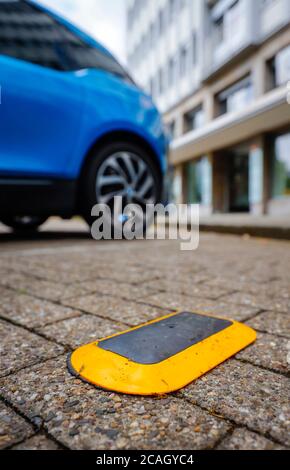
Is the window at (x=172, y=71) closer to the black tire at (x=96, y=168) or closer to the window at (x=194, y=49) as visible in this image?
the window at (x=194, y=49)

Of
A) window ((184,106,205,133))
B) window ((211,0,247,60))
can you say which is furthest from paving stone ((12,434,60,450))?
window ((184,106,205,133))

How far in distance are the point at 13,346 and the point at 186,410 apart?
1.95 ft

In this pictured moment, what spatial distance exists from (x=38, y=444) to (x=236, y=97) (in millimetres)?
15653

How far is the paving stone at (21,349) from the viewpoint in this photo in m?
1.00

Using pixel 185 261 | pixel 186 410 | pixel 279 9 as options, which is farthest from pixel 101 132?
pixel 279 9

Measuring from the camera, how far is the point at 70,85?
3234 mm

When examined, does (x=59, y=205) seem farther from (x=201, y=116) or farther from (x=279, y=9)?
(x=201, y=116)

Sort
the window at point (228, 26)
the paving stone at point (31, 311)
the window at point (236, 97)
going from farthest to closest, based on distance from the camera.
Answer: the window at point (236, 97)
the window at point (228, 26)
the paving stone at point (31, 311)

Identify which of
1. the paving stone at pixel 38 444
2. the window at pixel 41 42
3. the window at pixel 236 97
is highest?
the window at pixel 236 97

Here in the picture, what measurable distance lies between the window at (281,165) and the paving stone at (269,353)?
11692 millimetres

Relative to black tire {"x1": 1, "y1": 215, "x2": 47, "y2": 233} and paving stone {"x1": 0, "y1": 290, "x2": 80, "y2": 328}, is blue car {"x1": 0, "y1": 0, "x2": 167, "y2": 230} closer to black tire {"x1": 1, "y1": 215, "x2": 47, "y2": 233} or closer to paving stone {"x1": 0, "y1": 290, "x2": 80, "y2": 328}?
paving stone {"x1": 0, "y1": 290, "x2": 80, "y2": 328}

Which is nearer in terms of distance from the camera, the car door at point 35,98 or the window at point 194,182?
the car door at point 35,98

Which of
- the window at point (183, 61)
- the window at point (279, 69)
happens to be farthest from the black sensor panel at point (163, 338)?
the window at point (183, 61)

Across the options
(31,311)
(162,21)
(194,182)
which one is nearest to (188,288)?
(31,311)
